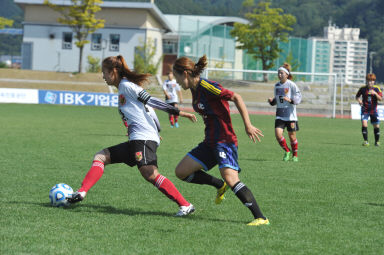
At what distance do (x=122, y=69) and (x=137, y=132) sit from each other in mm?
722

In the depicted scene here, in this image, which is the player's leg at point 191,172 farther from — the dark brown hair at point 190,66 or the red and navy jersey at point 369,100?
the red and navy jersey at point 369,100

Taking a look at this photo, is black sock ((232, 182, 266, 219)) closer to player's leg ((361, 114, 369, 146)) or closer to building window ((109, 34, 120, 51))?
player's leg ((361, 114, 369, 146))

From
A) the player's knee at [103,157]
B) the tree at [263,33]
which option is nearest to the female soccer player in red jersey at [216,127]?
the player's knee at [103,157]

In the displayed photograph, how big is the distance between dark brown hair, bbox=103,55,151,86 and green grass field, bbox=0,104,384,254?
147 cm

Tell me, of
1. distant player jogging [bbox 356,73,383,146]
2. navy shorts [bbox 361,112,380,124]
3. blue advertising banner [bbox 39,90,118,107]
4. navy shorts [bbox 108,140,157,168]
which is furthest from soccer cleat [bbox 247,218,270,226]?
blue advertising banner [bbox 39,90,118,107]

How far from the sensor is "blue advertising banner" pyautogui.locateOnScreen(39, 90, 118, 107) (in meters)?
37.7

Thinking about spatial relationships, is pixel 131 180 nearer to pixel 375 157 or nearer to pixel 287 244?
pixel 287 244

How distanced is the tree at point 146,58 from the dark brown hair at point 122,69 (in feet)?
147

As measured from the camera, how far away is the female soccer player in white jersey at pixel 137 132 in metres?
6.36

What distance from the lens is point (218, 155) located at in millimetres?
6070

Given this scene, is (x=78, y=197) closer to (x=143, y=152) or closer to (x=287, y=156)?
(x=143, y=152)

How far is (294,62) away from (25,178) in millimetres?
54495

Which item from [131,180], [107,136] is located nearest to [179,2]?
[107,136]

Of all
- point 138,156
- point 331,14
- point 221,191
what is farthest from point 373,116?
point 331,14
